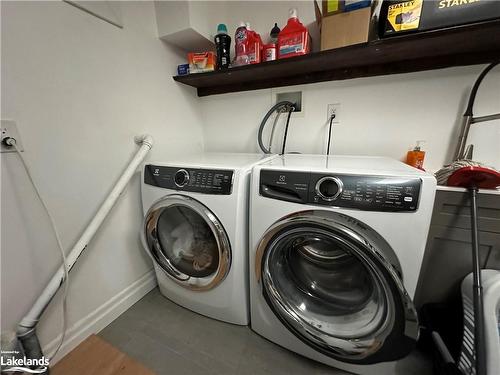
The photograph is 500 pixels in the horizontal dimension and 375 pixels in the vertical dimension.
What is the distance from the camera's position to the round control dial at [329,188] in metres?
0.71

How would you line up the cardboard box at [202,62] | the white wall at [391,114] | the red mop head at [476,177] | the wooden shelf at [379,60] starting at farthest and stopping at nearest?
1. the cardboard box at [202,62]
2. the white wall at [391,114]
3. the wooden shelf at [379,60]
4. the red mop head at [476,177]

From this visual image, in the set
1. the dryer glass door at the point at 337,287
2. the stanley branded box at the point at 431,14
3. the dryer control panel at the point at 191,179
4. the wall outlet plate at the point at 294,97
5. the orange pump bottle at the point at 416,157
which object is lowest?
the dryer glass door at the point at 337,287

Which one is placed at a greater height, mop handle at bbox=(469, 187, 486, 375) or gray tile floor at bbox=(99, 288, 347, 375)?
mop handle at bbox=(469, 187, 486, 375)

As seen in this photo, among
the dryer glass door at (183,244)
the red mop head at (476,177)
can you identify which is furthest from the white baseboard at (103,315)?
the red mop head at (476,177)

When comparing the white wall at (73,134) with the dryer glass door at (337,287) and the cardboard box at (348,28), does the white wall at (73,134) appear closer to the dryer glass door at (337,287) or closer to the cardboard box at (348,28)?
the dryer glass door at (337,287)

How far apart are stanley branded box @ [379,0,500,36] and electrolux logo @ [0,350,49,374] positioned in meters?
2.02

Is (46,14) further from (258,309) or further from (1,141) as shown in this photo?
(258,309)

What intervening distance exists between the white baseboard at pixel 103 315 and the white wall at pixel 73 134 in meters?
0.03

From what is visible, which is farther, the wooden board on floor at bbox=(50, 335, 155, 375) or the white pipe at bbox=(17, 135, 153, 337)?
the wooden board on floor at bbox=(50, 335, 155, 375)

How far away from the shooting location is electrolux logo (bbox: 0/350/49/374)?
78 cm

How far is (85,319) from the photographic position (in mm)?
1059

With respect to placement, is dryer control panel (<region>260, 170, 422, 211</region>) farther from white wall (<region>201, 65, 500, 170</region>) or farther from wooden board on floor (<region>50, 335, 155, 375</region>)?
wooden board on floor (<region>50, 335, 155, 375</region>)

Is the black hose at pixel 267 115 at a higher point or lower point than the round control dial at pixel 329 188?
higher

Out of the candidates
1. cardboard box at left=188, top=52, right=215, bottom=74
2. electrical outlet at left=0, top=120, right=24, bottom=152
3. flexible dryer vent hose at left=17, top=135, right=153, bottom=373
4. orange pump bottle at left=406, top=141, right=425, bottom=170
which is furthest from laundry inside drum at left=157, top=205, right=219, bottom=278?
orange pump bottle at left=406, top=141, right=425, bottom=170
